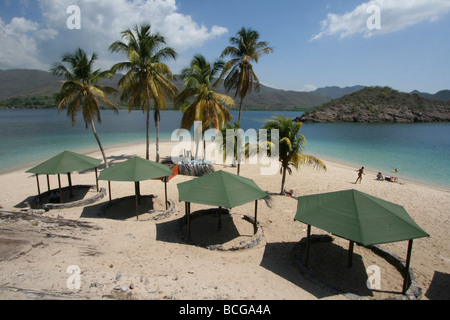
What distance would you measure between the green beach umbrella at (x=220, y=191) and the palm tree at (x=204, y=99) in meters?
9.91

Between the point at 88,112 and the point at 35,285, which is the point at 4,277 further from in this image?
the point at 88,112

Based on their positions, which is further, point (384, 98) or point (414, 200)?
point (384, 98)

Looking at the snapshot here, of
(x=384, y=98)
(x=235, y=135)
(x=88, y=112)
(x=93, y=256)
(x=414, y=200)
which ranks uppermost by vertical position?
(x=384, y=98)

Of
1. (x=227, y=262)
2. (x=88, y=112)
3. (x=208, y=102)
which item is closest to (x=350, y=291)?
(x=227, y=262)

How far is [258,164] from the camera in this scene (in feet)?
78.4

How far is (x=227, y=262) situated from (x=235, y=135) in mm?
9907

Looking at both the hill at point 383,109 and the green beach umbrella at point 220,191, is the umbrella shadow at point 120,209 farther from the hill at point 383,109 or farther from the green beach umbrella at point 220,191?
the hill at point 383,109

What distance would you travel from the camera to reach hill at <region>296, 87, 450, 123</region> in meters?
91.2

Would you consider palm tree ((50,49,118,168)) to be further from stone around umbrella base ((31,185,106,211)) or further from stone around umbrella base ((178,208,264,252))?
stone around umbrella base ((178,208,264,252))

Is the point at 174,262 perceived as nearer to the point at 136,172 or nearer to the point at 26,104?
the point at 136,172

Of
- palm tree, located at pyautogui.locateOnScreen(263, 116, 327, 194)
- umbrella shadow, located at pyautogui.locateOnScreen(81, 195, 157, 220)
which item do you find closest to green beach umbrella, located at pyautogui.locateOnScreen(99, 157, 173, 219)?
umbrella shadow, located at pyautogui.locateOnScreen(81, 195, 157, 220)

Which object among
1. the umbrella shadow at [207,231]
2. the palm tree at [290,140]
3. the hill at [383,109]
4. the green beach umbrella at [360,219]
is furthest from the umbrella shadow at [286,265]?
the hill at [383,109]

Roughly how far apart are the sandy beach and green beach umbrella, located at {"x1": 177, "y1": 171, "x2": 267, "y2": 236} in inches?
67.1

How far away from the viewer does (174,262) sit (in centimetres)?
696
